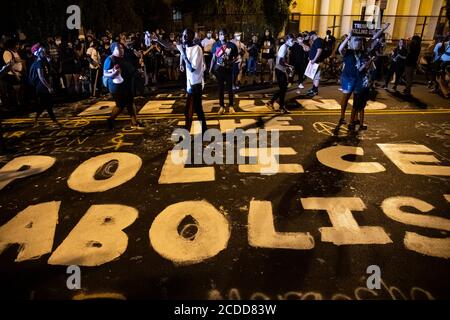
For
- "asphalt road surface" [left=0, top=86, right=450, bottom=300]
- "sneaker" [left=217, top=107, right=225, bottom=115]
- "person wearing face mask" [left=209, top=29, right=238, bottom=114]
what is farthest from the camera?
"sneaker" [left=217, top=107, right=225, bottom=115]

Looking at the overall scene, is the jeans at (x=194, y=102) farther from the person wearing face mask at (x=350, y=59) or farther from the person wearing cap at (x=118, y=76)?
the person wearing face mask at (x=350, y=59)

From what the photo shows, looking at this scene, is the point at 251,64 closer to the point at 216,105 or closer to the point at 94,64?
the point at 216,105

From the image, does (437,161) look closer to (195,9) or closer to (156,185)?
(156,185)

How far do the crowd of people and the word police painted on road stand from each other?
7.92ft

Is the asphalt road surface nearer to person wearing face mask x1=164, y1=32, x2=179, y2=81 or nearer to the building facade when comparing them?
person wearing face mask x1=164, y1=32, x2=179, y2=81

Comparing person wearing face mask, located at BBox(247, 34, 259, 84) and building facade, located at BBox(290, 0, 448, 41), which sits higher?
building facade, located at BBox(290, 0, 448, 41)

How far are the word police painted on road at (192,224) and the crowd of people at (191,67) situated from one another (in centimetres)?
241

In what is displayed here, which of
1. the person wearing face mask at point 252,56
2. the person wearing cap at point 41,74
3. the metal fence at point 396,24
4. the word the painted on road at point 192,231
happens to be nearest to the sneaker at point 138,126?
the person wearing cap at point 41,74

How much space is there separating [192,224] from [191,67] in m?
3.74

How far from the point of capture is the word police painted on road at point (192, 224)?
3.57 meters

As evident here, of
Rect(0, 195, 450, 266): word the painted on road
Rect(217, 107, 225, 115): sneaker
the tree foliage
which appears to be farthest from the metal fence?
Rect(0, 195, 450, 266): word the painted on road

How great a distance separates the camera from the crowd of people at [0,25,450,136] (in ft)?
22.1
